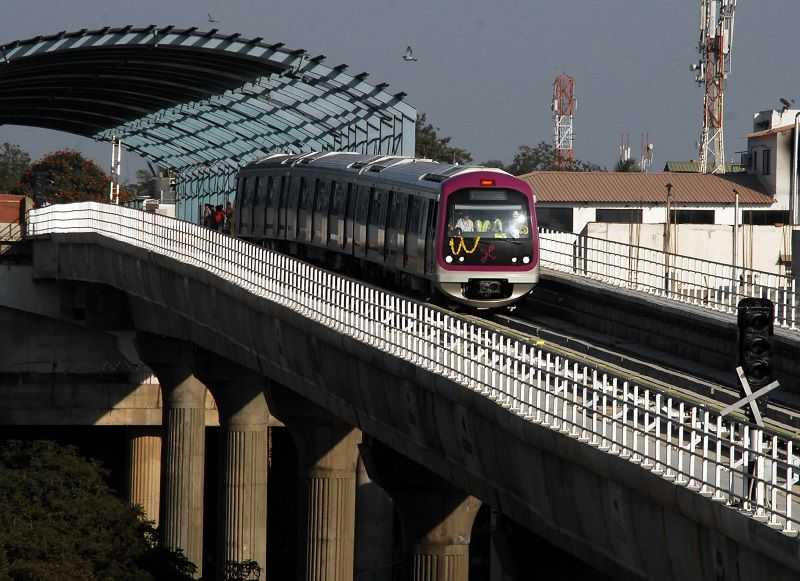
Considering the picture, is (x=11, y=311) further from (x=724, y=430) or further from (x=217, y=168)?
(x=724, y=430)

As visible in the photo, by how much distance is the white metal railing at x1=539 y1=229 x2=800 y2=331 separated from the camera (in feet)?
114

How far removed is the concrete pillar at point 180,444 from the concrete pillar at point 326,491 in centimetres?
1040

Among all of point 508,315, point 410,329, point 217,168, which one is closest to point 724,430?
point 410,329

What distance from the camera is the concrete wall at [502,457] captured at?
59.6ft

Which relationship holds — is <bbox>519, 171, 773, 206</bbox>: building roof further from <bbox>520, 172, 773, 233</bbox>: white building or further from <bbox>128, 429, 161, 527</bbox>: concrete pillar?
<bbox>128, 429, 161, 527</bbox>: concrete pillar

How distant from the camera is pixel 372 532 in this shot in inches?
2105

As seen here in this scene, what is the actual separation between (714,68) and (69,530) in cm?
6753

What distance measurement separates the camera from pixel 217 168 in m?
86.9

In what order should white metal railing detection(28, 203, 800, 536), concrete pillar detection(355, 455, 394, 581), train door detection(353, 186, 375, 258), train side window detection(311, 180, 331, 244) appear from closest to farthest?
1. white metal railing detection(28, 203, 800, 536)
2. train door detection(353, 186, 375, 258)
3. train side window detection(311, 180, 331, 244)
4. concrete pillar detection(355, 455, 394, 581)

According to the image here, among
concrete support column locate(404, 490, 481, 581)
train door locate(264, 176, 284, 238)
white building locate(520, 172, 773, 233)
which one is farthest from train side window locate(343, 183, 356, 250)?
white building locate(520, 172, 773, 233)

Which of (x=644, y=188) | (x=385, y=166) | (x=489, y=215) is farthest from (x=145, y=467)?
(x=489, y=215)

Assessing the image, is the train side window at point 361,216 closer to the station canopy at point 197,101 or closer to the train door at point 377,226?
the train door at point 377,226

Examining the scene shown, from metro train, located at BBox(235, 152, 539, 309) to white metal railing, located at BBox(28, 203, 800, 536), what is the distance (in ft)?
9.24

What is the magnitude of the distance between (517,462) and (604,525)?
313cm
